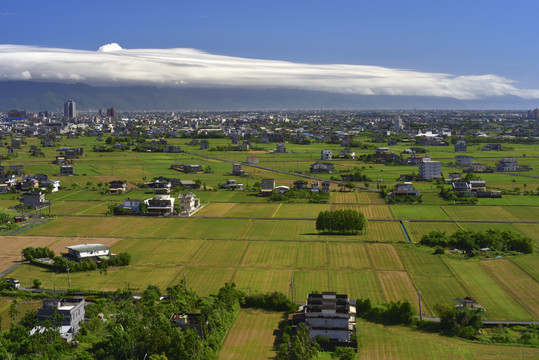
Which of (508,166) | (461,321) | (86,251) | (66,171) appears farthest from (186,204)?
(508,166)

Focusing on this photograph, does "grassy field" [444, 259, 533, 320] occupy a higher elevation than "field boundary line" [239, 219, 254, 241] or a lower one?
higher

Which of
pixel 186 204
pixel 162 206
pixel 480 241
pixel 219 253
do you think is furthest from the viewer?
pixel 186 204

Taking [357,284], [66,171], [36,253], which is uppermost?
[357,284]

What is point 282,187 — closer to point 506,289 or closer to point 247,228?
point 247,228

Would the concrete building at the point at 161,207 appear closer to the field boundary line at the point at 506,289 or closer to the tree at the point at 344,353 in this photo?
the field boundary line at the point at 506,289

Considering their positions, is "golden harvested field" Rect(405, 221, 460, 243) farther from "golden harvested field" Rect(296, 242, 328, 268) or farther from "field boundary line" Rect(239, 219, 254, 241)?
"field boundary line" Rect(239, 219, 254, 241)

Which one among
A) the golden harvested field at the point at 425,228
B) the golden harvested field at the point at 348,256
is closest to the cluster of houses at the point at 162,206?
the golden harvested field at the point at 348,256

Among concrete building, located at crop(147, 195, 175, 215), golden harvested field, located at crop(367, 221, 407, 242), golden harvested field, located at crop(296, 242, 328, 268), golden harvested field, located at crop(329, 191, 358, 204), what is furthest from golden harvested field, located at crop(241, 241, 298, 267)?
golden harvested field, located at crop(329, 191, 358, 204)
